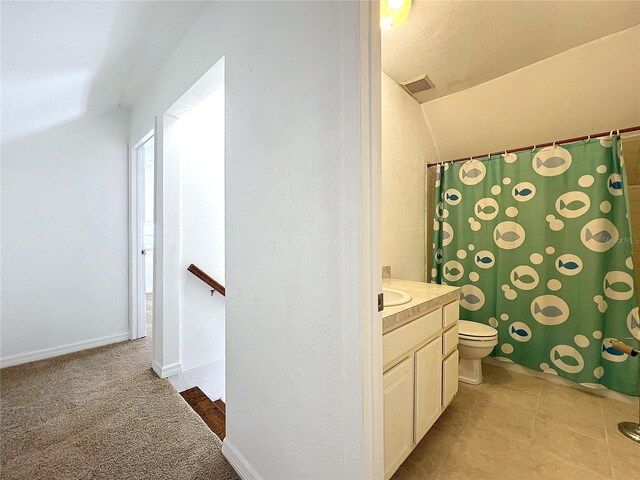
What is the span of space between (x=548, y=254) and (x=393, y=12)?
6.51ft

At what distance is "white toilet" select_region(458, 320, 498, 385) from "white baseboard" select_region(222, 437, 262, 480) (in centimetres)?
152

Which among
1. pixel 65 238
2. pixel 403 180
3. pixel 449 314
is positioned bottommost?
pixel 449 314

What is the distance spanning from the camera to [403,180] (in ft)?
7.47

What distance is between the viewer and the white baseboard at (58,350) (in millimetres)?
2215

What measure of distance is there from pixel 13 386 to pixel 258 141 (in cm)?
247

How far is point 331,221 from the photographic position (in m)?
0.87

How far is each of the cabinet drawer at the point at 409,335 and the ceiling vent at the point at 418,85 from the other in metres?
1.72

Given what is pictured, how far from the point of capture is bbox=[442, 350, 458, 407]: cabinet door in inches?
60.2

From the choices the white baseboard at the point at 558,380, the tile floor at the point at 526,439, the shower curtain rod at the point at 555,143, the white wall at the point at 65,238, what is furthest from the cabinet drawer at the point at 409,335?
the white wall at the point at 65,238

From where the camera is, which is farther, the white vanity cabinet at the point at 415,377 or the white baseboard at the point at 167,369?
the white baseboard at the point at 167,369

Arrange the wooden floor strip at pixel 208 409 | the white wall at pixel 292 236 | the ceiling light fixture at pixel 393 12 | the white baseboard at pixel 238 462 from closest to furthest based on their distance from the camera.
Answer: the white wall at pixel 292 236
the white baseboard at pixel 238 462
the ceiling light fixture at pixel 393 12
the wooden floor strip at pixel 208 409

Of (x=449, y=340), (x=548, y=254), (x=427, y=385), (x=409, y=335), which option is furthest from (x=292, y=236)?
(x=548, y=254)

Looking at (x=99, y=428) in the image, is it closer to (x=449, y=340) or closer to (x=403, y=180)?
(x=449, y=340)

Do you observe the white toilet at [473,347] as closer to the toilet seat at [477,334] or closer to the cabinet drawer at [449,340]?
the toilet seat at [477,334]
